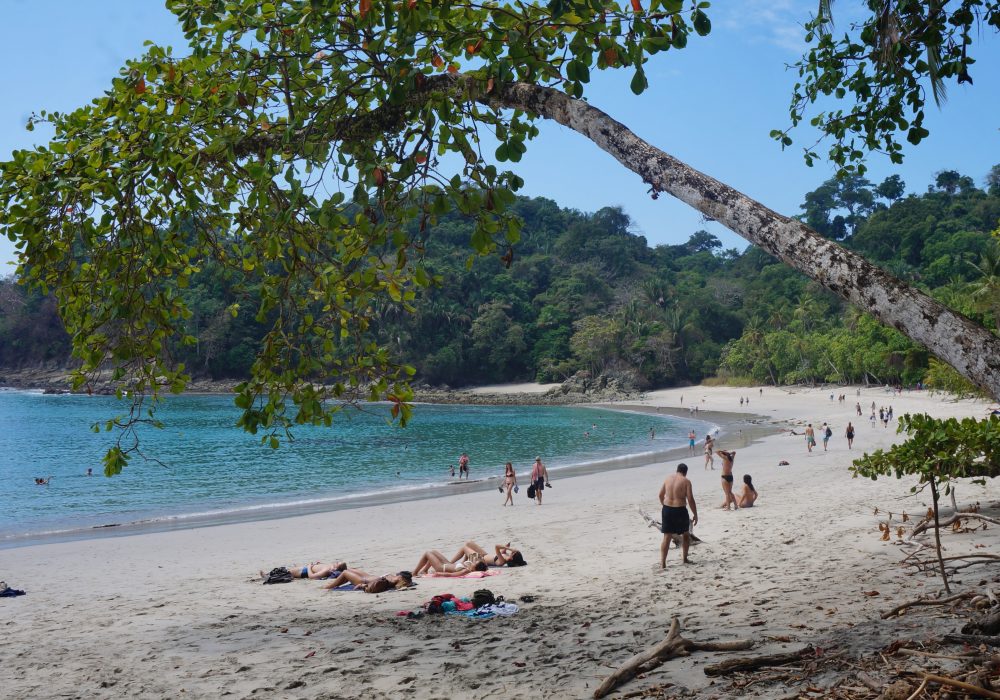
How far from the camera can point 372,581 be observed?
8.15 metres

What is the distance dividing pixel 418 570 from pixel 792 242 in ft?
22.7

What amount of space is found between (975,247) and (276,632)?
71.4 m

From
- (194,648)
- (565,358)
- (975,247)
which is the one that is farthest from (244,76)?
(565,358)

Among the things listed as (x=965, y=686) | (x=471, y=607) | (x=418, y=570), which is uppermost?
(x=965, y=686)

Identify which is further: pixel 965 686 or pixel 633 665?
pixel 633 665

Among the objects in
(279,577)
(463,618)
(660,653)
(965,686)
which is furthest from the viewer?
(279,577)

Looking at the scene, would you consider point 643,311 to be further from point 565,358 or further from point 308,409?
point 308,409

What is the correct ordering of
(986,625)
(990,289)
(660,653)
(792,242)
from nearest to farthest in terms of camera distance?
1. (792,242)
2. (986,625)
3. (660,653)
4. (990,289)

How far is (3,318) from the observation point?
84.7m

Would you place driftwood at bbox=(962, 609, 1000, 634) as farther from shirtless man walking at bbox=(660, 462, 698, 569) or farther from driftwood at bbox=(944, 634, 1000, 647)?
shirtless man walking at bbox=(660, 462, 698, 569)

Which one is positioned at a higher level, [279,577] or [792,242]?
[792,242]

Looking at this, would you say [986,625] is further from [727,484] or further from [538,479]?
[538,479]

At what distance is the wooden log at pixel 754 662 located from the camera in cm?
378

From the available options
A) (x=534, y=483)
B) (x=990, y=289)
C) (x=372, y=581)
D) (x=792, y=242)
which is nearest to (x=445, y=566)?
(x=372, y=581)
